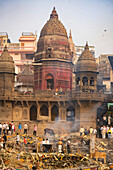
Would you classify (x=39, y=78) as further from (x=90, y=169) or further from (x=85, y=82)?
(x=90, y=169)

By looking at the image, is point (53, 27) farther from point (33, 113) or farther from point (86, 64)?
point (33, 113)

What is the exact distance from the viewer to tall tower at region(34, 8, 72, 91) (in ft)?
182

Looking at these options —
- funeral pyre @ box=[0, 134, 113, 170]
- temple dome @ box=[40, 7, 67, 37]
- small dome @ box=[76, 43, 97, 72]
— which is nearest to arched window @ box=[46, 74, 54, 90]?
temple dome @ box=[40, 7, 67, 37]

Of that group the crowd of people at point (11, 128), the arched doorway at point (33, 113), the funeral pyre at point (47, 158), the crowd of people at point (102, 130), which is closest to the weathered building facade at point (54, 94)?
the arched doorway at point (33, 113)

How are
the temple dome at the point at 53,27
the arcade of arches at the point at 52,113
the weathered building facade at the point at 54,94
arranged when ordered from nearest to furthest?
the weathered building facade at the point at 54,94
the arcade of arches at the point at 52,113
the temple dome at the point at 53,27

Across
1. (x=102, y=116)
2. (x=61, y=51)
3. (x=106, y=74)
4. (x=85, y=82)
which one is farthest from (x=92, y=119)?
(x=106, y=74)

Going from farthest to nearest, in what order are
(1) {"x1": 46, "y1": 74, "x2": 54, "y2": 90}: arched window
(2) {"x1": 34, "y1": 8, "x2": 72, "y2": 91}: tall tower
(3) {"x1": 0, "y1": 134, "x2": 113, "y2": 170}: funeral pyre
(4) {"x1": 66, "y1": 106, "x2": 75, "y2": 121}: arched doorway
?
(2) {"x1": 34, "y1": 8, "x2": 72, "y2": 91}: tall tower → (1) {"x1": 46, "y1": 74, "x2": 54, "y2": 90}: arched window → (4) {"x1": 66, "y1": 106, "x2": 75, "y2": 121}: arched doorway → (3) {"x1": 0, "y1": 134, "x2": 113, "y2": 170}: funeral pyre

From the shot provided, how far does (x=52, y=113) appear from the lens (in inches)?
2045

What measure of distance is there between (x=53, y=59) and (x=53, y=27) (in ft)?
15.5

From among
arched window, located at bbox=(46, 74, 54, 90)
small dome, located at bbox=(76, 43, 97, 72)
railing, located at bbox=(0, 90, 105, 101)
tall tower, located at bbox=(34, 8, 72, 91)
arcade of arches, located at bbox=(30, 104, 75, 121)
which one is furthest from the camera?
tall tower, located at bbox=(34, 8, 72, 91)

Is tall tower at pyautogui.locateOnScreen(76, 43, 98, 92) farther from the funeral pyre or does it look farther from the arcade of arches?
the funeral pyre

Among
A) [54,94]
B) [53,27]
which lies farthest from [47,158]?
[53,27]

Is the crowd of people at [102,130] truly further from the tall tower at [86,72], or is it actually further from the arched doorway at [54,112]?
the arched doorway at [54,112]

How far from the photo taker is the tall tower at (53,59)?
55375mm
